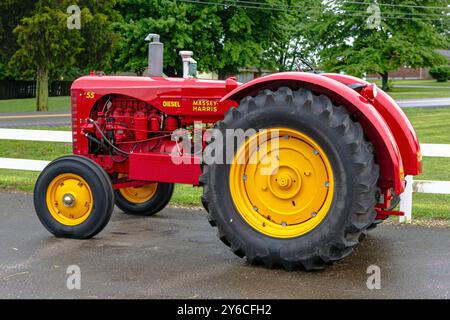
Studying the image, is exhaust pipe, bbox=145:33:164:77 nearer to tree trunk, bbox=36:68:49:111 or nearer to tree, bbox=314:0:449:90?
tree trunk, bbox=36:68:49:111

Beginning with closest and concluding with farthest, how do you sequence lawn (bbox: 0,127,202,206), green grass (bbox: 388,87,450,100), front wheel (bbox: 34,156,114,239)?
front wheel (bbox: 34,156,114,239) < lawn (bbox: 0,127,202,206) < green grass (bbox: 388,87,450,100)

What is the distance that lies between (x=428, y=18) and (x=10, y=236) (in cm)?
2982

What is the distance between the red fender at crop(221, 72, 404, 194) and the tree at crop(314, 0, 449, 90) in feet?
82.3

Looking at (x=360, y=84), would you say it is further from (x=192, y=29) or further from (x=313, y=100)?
(x=192, y=29)

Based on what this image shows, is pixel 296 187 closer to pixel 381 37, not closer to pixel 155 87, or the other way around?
pixel 155 87

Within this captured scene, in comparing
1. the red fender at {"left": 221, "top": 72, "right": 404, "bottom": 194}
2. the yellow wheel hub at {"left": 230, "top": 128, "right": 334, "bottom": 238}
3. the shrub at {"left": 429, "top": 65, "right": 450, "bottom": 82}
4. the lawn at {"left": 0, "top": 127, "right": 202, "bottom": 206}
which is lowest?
the lawn at {"left": 0, "top": 127, "right": 202, "bottom": 206}

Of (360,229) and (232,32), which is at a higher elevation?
(232,32)

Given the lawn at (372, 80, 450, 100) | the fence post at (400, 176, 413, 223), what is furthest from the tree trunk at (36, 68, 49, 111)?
the fence post at (400, 176, 413, 223)

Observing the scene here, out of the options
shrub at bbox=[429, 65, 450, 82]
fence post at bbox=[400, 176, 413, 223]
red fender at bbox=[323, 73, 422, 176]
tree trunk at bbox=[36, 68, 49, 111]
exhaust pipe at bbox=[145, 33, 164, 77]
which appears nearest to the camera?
red fender at bbox=[323, 73, 422, 176]

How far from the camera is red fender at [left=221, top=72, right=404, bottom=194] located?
4.64m

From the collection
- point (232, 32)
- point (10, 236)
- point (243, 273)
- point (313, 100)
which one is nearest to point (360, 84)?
point (313, 100)

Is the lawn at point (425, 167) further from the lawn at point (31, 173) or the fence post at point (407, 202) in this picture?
the fence post at point (407, 202)

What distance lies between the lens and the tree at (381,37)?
30.2 m
